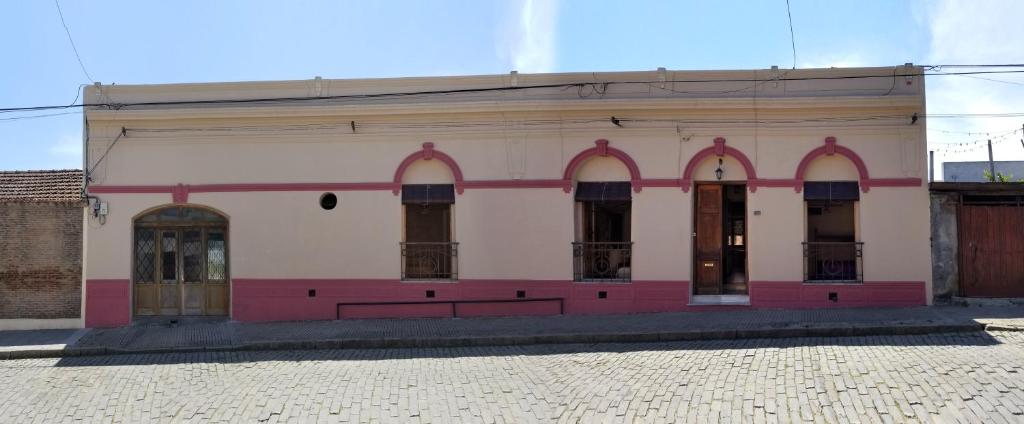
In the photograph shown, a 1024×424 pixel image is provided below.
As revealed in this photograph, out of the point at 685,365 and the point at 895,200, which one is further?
the point at 895,200

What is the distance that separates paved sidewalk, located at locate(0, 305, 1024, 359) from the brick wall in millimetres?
937

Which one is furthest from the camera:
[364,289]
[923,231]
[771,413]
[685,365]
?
[364,289]

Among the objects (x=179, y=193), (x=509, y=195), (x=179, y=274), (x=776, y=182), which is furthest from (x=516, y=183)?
(x=179, y=274)

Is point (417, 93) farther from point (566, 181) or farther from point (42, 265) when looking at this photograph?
point (42, 265)

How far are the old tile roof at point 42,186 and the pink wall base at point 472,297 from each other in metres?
1.79

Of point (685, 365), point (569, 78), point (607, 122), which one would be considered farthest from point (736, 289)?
point (685, 365)

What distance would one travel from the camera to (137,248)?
655 inches

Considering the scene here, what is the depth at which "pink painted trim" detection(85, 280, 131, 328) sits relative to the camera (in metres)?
16.3

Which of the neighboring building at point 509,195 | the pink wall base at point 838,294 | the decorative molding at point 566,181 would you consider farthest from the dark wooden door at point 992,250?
the decorative molding at point 566,181

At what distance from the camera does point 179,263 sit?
→ 16.6 m

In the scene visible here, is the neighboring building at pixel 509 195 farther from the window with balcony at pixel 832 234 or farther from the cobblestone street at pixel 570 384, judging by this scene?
the cobblestone street at pixel 570 384

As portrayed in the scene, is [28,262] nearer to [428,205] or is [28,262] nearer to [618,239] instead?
[428,205]

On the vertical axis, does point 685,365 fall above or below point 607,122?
below

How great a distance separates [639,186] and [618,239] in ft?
3.45
